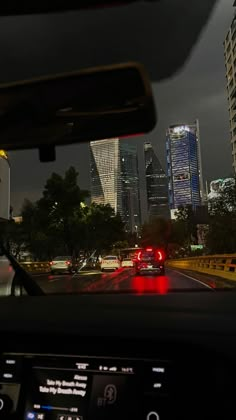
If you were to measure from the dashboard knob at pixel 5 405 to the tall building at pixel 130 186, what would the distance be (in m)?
1.23

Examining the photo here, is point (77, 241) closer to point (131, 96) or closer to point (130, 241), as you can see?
point (130, 241)

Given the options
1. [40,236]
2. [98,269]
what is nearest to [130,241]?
[40,236]

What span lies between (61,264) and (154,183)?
1.75 metres

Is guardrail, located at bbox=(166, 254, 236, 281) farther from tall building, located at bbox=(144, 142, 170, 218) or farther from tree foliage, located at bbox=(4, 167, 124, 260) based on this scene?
tall building, located at bbox=(144, 142, 170, 218)

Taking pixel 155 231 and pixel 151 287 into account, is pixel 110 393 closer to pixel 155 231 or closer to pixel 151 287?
pixel 155 231

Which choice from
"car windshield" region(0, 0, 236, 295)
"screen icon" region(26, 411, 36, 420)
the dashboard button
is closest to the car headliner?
"car windshield" region(0, 0, 236, 295)

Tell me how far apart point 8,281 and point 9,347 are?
1.42 meters

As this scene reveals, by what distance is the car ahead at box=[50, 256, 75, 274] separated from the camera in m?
4.26

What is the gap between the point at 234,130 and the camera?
3.12 m

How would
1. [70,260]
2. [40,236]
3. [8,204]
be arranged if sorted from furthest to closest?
[70,260]
[40,236]
[8,204]

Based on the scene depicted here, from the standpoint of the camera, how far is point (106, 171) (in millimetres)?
2840

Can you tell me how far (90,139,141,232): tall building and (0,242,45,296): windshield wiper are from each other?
3.47 ft

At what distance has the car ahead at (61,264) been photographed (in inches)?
168

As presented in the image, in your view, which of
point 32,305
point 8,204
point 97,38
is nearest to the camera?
point 97,38
